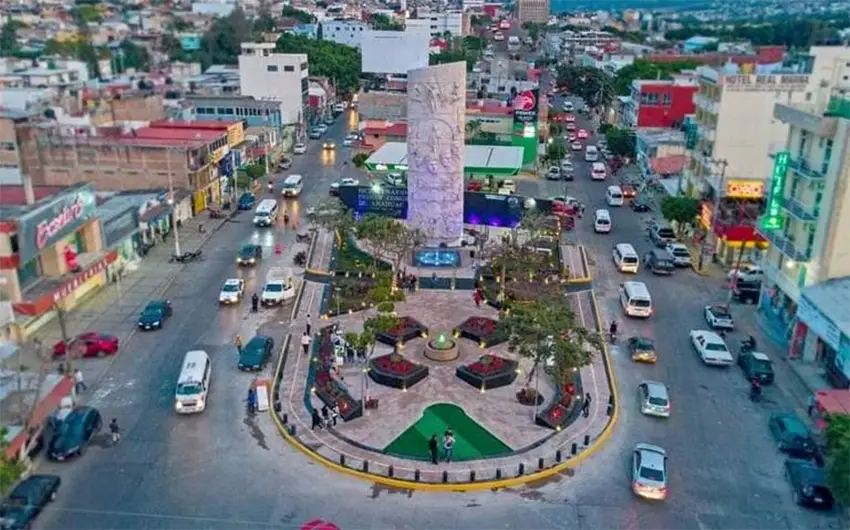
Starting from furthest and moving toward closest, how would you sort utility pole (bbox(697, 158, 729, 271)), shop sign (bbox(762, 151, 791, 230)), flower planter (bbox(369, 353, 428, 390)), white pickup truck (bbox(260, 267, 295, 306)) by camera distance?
1. utility pole (bbox(697, 158, 729, 271))
2. white pickup truck (bbox(260, 267, 295, 306))
3. shop sign (bbox(762, 151, 791, 230))
4. flower planter (bbox(369, 353, 428, 390))

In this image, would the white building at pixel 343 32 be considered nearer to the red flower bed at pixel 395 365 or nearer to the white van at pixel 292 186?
the white van at pixel 292 186

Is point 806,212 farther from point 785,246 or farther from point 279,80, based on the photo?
point 279,80

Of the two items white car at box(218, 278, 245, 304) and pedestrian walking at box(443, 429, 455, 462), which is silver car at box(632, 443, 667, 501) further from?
white car at box(218, 278, 245, 304)

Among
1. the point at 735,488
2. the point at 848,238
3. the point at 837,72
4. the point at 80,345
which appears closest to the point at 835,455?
the point at 735,488

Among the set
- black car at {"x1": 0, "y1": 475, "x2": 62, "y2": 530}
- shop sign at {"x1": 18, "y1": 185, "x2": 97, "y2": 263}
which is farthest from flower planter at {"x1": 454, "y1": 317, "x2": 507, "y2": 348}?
shop sign at {"x1": 18, "y1": 185, "x2": 97, "y2": 263}

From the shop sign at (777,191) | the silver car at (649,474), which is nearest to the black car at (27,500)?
the silver car at (649,474)

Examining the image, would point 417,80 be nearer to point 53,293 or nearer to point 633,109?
point 53,293
